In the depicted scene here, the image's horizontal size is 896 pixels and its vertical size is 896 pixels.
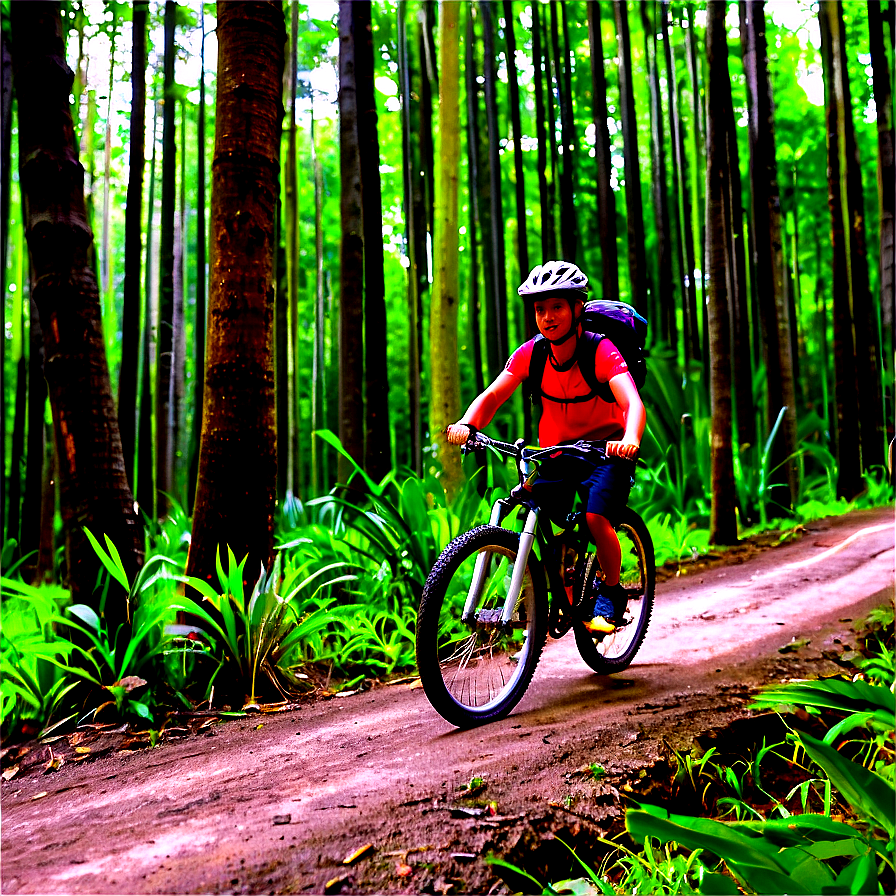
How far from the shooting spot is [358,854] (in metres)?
1.70

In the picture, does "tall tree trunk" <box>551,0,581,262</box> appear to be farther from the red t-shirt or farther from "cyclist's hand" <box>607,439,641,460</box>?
"cyclist's hand" <box>607,439,641,460</box>

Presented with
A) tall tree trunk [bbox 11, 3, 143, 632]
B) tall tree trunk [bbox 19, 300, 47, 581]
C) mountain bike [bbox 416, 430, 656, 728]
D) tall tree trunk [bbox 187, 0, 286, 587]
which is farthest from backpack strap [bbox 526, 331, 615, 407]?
tall tree trunk [bbox 19, 300, 47, 581]

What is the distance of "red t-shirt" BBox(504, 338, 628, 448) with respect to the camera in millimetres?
2850

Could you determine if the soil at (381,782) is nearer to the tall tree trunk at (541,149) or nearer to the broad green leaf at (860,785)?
the broad green leaf at (860,785)

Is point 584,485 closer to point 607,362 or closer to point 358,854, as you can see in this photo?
point 607,362

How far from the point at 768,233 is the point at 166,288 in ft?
18.4

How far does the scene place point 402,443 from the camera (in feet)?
61.7

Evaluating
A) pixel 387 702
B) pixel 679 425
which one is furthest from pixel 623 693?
pixel 679 425

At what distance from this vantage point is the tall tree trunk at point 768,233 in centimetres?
684

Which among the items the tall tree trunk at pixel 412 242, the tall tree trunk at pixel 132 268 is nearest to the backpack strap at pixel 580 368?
the tall tree trunk at pixel 132 268

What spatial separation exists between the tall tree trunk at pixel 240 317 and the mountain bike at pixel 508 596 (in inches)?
44.7

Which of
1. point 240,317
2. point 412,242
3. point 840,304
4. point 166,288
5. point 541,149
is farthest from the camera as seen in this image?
point 412,242

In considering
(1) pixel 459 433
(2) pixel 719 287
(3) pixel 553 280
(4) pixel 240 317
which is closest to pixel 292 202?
(2) pixel 719 287

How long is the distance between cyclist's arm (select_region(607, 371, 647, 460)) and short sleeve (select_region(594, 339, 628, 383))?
0.04 m
